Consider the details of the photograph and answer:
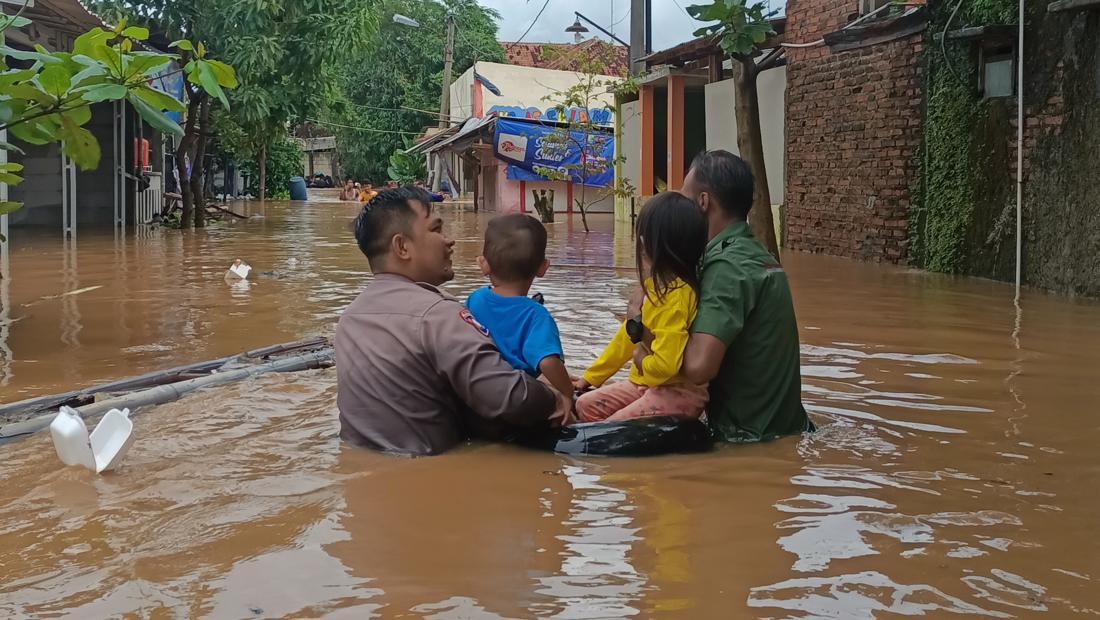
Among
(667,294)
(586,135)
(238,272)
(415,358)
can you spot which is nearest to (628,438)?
(667,294)

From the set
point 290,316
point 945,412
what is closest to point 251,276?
point 290,316

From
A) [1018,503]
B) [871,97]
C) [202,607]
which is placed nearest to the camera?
[202,607]

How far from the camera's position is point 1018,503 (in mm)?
3812

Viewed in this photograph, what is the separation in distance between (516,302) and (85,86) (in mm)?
2519

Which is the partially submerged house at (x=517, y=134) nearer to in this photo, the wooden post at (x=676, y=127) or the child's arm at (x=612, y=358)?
the wooden post at (x=676, y=127)

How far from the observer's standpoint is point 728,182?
4.47 meters

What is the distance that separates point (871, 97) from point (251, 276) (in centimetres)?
769

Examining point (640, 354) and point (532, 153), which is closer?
point (640, 354)

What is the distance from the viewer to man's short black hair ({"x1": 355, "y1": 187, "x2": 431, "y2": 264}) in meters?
4.36

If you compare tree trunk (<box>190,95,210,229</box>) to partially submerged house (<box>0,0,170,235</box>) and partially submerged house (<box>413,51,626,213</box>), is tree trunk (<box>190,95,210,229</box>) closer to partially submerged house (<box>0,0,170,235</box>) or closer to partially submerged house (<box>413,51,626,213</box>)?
partially submerged house (<box>0,0,170,235</box>)

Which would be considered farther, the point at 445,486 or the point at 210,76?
the point at 210,76

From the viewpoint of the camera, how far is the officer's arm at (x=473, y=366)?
409 centimetres

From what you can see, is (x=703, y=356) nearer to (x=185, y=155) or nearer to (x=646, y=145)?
(x=185, y=155)

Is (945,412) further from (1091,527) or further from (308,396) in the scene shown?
(308,396)
